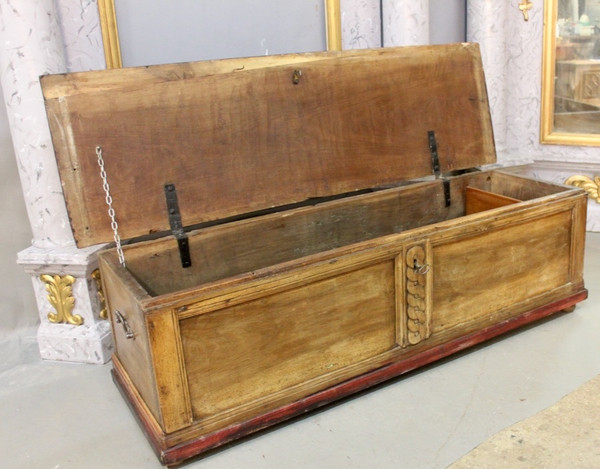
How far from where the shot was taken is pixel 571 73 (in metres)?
3.96

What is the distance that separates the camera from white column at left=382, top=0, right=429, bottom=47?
3.49 meters

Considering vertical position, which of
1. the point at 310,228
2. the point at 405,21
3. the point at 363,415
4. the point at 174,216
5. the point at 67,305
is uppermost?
the point at 405,21

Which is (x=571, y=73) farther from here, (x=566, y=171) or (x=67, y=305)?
(x=67, y=305)

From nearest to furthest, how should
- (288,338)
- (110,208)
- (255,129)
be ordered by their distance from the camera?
(288,338)
(110,208)
(255,129)

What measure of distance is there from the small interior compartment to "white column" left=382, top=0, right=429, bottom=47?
0.85m

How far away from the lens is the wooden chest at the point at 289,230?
2127 mm

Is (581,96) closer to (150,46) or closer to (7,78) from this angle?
(150,46)

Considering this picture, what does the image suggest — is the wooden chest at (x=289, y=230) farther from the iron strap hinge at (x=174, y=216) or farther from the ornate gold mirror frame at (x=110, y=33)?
the ornate gold mirror frame at (x=110, y=33)

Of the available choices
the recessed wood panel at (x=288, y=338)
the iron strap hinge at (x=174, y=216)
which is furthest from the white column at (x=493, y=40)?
the iron strap hinge at (x=174, y=216)

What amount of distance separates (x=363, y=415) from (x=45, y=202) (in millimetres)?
1570

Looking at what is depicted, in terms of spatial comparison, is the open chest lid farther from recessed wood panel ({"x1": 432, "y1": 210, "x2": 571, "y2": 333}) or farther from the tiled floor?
the tiled floor

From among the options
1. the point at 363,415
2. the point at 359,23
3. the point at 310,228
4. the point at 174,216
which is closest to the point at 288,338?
the point at 363,415

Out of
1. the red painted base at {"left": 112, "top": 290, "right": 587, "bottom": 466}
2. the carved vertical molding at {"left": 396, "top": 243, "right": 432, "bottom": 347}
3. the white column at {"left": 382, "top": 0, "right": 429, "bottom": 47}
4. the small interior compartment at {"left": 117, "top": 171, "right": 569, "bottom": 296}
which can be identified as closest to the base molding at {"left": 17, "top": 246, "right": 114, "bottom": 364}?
the red painted base at {"left": 112, "top": 290, "right": 587, "bottom": 466}

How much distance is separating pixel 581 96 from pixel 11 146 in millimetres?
3194
